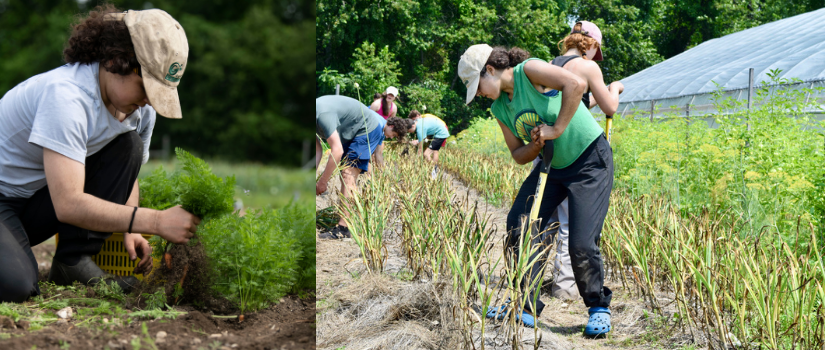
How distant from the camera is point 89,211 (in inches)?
61.9

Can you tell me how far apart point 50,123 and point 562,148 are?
155 cm

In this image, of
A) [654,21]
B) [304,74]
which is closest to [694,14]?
[654,21]

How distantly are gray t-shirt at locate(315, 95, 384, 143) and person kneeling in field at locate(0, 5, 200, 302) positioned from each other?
1571mm

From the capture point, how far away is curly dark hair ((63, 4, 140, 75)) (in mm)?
1661

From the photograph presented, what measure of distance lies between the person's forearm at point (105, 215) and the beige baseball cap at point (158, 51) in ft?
0.95

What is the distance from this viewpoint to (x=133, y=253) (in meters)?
2.01

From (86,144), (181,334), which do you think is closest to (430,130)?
(86,144)

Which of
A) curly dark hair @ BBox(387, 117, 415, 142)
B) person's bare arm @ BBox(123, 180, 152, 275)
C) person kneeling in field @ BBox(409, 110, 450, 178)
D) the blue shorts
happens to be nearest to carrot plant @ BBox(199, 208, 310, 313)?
person's bare arm @ BBox(123, 180, 152, 275)

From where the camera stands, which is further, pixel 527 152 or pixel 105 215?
pixel 527 152

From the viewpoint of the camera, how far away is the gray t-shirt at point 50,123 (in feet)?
5.16

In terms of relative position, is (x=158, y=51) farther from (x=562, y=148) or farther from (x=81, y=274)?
(x=562, y=148)

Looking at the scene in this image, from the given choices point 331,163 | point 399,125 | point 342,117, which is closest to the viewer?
point 331,163

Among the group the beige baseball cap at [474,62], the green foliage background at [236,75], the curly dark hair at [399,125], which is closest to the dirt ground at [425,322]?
the beige baseball cap at [474,62]

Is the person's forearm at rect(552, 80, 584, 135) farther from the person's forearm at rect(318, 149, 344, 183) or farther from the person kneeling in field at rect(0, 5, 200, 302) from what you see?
the person's forearm at rect(318, 149, 344, 183)
